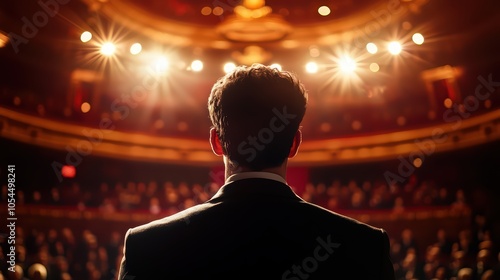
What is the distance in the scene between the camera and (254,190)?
1.15 metres

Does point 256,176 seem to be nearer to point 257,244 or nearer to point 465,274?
point 257,244

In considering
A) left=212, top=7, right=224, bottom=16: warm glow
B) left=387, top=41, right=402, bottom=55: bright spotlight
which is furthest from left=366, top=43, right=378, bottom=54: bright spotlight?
left=212, top=7, right=224, bottom=16: warm glow

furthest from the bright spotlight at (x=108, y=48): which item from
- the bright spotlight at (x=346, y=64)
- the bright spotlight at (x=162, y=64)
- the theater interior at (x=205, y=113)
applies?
the bright spotlight at (x=346, y=64)

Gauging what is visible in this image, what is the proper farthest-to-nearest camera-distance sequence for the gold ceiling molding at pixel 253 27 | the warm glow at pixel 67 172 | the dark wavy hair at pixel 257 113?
1. the warm glow at pixel 67 172
2. the gold ceiling molding at pixel 253 27
3. the dark wavy hair at pixel 257 113

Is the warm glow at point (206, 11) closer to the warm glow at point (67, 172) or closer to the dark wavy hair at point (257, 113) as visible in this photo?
the warm glow at point (67, 172)

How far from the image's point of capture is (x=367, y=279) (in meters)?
1.09

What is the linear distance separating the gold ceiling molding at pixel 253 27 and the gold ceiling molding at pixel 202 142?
283cm

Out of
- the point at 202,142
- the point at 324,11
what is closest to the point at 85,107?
the point at 202,142

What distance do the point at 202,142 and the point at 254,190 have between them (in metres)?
13.6

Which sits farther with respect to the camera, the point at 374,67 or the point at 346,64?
the point at 346,64

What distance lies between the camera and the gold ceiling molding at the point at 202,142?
11211 mm

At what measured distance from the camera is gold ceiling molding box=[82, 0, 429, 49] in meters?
11.3

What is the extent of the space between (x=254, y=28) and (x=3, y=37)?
5585 mm

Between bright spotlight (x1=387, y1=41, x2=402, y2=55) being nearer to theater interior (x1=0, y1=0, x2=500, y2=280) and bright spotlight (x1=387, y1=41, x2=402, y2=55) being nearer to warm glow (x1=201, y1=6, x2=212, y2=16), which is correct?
theater interior (x1=0, y1=0, x2=500, y2=280)
